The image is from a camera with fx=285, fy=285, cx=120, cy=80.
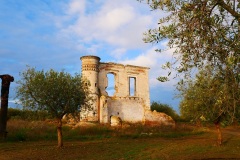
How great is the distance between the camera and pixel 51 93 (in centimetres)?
2197

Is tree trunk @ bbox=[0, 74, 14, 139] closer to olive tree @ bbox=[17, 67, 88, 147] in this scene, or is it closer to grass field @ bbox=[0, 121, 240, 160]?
grass field @ bbox=[0, 121, 240, 160]

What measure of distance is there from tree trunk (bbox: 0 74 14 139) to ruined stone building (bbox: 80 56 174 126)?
15686 millimetres

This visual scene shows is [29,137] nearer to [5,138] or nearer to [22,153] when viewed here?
[5,138]

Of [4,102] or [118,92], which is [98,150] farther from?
[118,92]

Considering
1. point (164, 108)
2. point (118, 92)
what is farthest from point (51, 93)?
point (164, 108)

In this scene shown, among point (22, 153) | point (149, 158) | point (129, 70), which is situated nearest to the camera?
point (149, 158)

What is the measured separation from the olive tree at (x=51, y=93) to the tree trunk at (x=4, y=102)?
17.9 ft

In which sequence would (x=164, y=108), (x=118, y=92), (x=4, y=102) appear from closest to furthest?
(x=4, y=102), (x=118, y=92), (x=164, y=108)

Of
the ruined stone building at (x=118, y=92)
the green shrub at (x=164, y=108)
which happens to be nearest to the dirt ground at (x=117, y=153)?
the ruined stone building at (x=118, y=92)

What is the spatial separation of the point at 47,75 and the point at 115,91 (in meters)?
24.9

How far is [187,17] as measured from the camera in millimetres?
8281

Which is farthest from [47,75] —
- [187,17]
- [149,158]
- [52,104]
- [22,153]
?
[187,17]

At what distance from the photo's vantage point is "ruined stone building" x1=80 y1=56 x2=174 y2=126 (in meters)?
43.6

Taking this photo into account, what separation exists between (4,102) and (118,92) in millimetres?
22715
